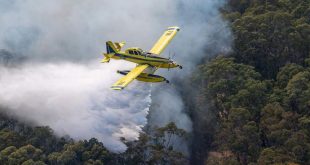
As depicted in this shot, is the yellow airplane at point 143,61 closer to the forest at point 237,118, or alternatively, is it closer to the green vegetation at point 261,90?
the forest at point 237,118

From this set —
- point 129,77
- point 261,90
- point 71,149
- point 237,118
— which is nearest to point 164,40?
point 129,77

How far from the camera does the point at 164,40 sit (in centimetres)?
8381

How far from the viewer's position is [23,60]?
87.1m

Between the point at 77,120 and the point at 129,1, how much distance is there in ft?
79.4

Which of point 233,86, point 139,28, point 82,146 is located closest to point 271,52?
point 233,86

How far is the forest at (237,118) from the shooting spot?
75.4 metres

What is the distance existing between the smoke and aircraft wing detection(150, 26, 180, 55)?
453cm

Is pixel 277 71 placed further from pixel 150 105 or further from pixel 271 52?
pixel 150 105

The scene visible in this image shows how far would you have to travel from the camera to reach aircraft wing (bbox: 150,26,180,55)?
269 feet

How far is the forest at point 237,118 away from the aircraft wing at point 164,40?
7.94 meters

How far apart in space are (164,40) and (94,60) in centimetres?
1141

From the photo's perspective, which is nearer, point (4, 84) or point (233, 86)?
point (4, 84)

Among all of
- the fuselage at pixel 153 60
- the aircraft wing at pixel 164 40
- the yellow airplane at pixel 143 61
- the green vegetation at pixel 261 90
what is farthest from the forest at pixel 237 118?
the aircraft wing at pixel 164 40

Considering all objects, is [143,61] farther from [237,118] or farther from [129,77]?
[237,118]
